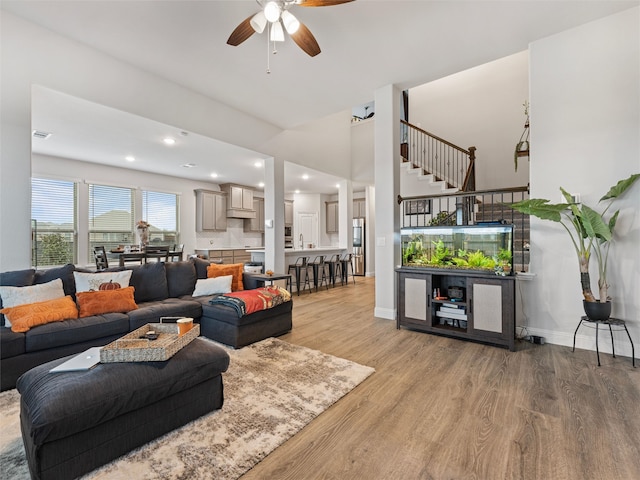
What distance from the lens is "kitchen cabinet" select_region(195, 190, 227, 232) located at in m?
7.86

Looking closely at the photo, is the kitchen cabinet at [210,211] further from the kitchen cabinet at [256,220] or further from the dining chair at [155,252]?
the dining chair at [155,252]

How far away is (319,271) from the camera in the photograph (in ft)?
23.4

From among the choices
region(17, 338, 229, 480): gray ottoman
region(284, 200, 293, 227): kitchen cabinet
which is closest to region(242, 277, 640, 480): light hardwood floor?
region(17, 338, 229, 480): gray ottoman

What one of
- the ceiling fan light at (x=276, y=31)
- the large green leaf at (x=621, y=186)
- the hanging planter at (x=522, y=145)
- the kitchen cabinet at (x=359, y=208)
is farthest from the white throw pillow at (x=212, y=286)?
the kitchen cabinet at (x=359, y=208)

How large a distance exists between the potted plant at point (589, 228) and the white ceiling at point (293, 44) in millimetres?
1828

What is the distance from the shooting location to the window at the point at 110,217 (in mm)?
6211

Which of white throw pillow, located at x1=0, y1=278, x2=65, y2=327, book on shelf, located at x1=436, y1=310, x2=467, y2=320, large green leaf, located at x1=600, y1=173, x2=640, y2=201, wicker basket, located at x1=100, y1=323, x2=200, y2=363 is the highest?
large green leaf, located at x1=600, y1=173, x2=640, y2=201

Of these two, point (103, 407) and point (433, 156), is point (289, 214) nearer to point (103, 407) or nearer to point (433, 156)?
point (433, 156)

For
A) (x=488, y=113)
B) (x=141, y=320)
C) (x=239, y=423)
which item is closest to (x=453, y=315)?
(x=239, y=423)

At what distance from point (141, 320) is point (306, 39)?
316cm

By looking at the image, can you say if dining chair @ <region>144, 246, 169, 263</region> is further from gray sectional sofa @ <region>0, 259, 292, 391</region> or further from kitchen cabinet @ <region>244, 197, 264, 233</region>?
kitchen cabinet @ <region>244, 197, 264, 233</region>

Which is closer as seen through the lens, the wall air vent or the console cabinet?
the console cabinet

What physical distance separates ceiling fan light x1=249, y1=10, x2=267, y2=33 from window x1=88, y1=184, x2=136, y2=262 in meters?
5.55

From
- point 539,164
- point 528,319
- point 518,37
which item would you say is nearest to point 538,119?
point 539,164
